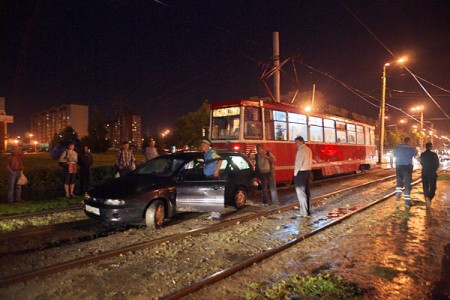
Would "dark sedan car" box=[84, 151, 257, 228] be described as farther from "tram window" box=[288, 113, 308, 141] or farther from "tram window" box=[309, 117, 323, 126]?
"tram window" box=[309, 117, 323, 126]

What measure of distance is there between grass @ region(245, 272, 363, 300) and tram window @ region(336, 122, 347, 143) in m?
15.1

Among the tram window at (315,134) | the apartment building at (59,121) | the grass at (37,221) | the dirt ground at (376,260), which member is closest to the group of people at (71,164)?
the grass at (37,221)

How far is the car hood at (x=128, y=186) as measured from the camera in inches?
271

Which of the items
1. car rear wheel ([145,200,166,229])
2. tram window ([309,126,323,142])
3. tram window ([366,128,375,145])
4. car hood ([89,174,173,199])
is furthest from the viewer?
tram window ([366,128,375,145])

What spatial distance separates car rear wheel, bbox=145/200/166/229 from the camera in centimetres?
708

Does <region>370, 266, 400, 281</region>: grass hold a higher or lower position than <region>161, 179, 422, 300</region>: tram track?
lower

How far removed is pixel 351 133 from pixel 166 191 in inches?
621

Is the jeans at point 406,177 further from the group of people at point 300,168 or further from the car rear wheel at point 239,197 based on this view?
the car rear wheel at point 239,197

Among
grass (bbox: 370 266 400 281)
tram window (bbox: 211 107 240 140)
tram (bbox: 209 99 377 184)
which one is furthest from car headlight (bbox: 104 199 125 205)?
tram window (bbox: 211 107 240 140)

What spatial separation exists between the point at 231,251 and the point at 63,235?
350 cm

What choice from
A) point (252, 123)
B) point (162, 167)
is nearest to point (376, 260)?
point (162, 167)

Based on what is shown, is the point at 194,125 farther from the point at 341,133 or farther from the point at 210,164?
the point at 210,164

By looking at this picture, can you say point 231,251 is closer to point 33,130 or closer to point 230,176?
point 230,176

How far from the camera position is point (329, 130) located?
17766 millimetres
